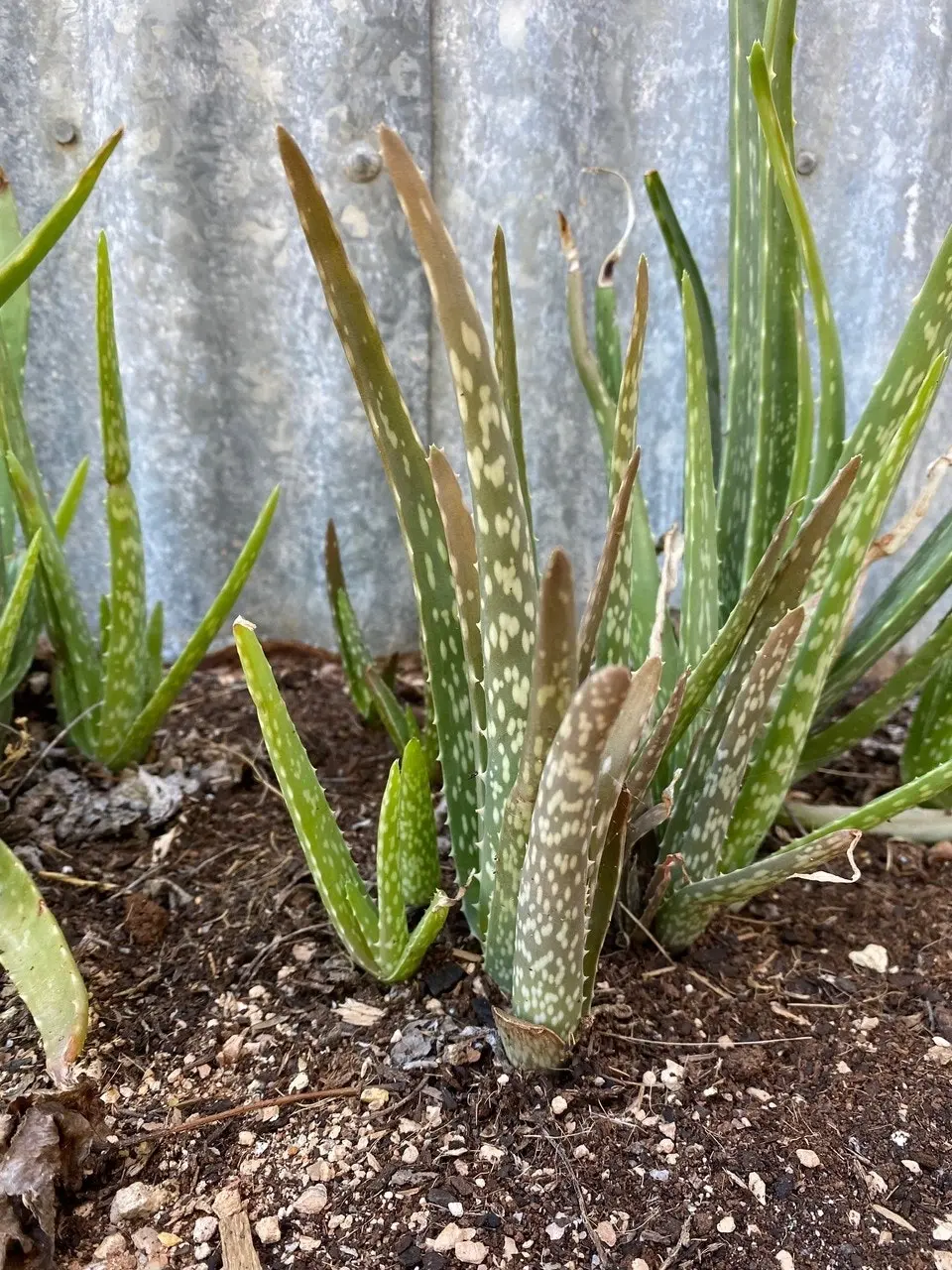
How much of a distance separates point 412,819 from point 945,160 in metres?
0.95

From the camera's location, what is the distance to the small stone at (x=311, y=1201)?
57 centimetres

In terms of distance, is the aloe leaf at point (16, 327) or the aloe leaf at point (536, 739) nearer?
the aloe leaf at point (536, 739)

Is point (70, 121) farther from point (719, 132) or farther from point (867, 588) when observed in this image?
point (867, 588)

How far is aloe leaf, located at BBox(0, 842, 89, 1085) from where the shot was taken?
0.62 meters

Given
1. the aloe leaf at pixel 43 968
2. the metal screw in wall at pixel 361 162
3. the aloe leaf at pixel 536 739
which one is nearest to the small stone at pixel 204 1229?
the aloe leaf at pixel 43 968

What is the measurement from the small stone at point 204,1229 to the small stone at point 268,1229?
0.08 ft

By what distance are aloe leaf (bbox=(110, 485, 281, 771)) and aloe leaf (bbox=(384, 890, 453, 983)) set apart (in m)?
0.35

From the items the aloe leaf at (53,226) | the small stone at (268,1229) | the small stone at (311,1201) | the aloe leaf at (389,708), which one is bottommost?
the small stone at (268,1229)

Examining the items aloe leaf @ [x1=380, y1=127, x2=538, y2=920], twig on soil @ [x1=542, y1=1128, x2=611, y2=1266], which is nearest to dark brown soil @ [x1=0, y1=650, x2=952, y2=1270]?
twig on soil @ [x1=542, y1=1128, x2=611, y2=1266]

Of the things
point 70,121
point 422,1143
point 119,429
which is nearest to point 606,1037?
point 422,1143

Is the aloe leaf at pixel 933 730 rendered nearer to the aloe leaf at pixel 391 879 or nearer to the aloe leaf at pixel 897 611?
the aloe leaf at pixel 897 611

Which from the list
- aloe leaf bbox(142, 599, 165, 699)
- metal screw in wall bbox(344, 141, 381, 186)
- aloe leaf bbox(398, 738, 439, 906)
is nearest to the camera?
aloe leaf bbox(398, 738, 439, 906)

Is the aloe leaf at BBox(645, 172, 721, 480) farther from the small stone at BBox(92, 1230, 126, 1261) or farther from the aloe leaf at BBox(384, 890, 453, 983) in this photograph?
the small stone at BBox(92, 1230, 126, 1261)

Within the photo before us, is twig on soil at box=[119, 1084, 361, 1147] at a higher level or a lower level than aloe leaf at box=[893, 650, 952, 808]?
lower
